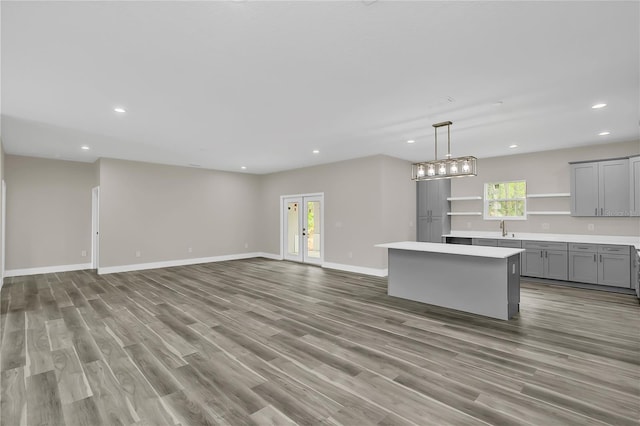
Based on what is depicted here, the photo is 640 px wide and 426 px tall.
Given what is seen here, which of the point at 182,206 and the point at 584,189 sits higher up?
the point at 584,189

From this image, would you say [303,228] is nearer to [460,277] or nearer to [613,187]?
[460,277]

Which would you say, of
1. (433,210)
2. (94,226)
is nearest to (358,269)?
(433,210)

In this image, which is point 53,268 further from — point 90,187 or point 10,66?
point 10,66

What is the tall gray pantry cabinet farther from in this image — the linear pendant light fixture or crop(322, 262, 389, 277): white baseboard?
the linear pendant light fixture

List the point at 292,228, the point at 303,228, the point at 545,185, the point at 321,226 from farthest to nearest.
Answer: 1. the point at 292,228
2. the point at 303,228
3. the point at 321,226
4. the point at 545,185

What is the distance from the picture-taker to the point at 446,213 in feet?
25.1

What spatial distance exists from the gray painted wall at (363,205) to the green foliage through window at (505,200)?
176 cm

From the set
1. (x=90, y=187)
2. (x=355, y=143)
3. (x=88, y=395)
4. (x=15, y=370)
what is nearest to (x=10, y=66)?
(x=15, y=370)

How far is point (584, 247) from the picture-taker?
564 centimetres

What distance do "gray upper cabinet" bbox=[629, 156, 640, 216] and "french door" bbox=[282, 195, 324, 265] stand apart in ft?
20.0

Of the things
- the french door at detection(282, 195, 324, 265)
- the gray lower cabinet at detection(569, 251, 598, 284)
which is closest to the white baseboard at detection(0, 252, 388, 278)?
the french door at detection(282, 195, 324, 265)

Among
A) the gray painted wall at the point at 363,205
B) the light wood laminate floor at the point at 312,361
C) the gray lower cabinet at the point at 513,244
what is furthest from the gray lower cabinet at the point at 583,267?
the gray painted wall at the point at 363,205

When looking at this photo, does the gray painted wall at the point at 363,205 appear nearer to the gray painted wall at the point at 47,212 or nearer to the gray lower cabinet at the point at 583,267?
the gray lower cabinet at the point at 583,267

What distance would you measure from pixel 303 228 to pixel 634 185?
277 inches
